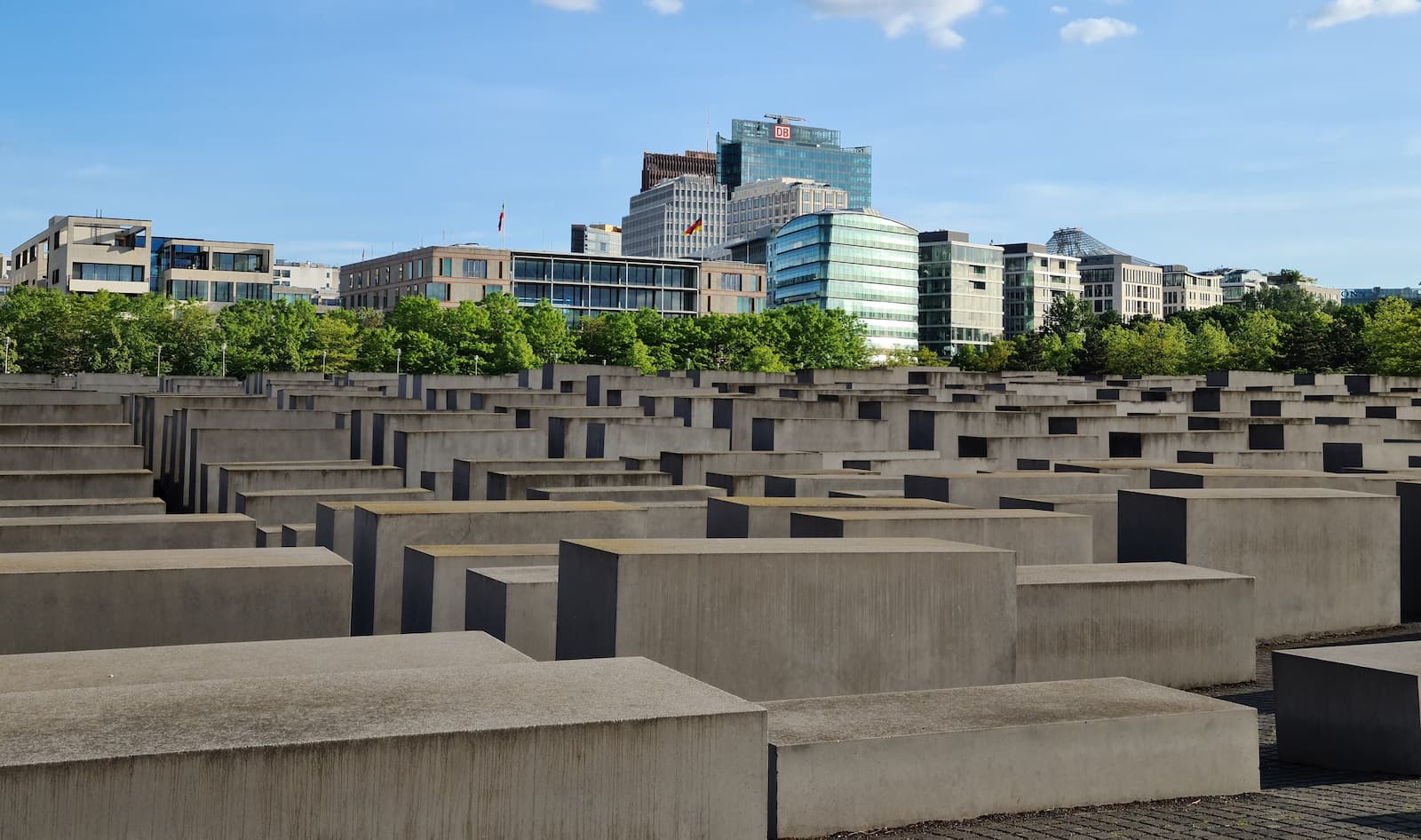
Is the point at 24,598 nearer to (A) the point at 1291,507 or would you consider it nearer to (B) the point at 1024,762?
(B) the point at 1024,762

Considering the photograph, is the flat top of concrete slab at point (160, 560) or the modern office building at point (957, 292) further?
the modern office building at point (957, 292)

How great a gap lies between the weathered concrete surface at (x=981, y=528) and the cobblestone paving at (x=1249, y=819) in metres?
5.19

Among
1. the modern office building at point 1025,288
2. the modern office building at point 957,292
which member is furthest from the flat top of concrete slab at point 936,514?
the modern office building at point 1025,288

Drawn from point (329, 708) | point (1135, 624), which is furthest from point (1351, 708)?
point (329, 708)

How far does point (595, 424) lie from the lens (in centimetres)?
2598

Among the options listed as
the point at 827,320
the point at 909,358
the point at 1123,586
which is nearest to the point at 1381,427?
the point at 1123,586

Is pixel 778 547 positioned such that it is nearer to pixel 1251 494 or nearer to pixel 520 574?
pixel 520 574

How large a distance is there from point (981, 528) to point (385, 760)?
9.52 m

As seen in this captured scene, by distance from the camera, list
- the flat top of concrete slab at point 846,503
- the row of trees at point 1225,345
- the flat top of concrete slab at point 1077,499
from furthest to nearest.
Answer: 1. the row of trees at point 1225,345
2. the flat top of concrete slab at point 1077,499
3. the flat top of concrete slab at point 846,503

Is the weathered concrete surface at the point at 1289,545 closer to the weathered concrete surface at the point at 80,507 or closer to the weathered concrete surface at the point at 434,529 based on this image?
the weathered concrete surface at the point at 434,529

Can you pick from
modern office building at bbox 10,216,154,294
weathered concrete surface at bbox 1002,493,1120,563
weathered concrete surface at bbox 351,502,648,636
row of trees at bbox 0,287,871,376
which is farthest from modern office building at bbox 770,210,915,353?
weathered concrete surface at bbox 351,502,648,636

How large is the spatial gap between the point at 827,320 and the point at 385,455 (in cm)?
6771

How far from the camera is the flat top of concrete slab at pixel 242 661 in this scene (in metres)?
7.61

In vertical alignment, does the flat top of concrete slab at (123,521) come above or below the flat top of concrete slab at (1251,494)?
below
